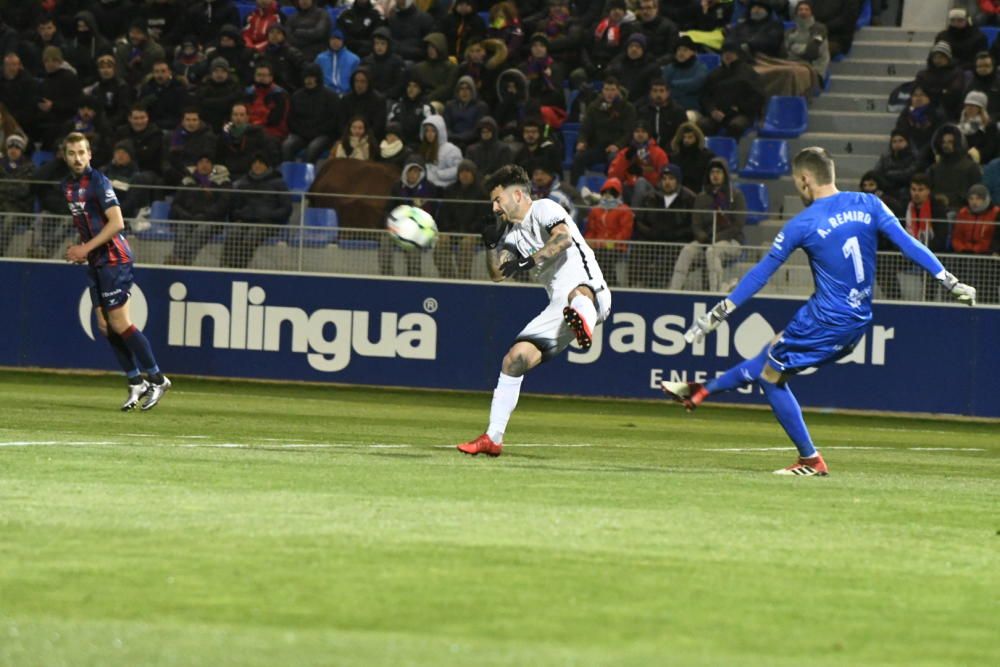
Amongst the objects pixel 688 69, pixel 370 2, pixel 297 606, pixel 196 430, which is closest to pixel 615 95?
pixel 688 69

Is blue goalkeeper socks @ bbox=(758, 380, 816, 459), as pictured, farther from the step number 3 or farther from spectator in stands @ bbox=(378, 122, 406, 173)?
spectator in stands @ bbox=(378, 122, 406, 173)

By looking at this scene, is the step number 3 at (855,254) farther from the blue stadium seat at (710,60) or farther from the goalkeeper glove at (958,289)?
the blue stadium seat at (710,60)

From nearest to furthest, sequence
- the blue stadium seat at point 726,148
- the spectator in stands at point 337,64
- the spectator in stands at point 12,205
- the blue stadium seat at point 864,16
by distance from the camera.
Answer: the spectator in stands at point 12,205
the blue stadium seat at point 726,148
the spectator in stands at point 337,64
the blue stadium seat at point 864,16

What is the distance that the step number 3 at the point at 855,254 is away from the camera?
1173cm

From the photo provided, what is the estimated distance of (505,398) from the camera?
41.8 feet

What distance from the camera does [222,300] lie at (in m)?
23.1

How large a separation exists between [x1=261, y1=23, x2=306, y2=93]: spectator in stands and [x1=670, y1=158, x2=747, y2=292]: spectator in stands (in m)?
8.14

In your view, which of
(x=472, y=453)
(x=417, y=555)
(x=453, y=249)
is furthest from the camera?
(x=453, y=249)

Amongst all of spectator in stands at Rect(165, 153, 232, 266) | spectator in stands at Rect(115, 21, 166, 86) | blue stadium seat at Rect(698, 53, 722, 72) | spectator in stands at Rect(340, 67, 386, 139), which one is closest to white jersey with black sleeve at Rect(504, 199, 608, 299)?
spectator in stands at Rect(165, 153, 232, 266)

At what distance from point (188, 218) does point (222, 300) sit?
1145 mm

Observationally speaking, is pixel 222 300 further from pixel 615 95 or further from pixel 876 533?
pixel 876 533

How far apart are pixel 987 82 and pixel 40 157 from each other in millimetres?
13772

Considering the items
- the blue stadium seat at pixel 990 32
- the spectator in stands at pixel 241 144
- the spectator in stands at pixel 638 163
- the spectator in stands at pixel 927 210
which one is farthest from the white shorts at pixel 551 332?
the blue stadium seat at pixel 990 32

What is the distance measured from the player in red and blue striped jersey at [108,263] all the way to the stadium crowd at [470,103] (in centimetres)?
575
